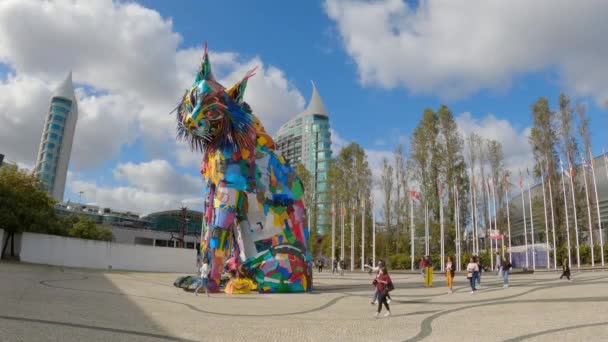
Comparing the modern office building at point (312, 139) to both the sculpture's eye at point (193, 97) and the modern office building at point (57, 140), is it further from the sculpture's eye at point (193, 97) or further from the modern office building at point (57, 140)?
the sculpture's eye at point (193, 97)

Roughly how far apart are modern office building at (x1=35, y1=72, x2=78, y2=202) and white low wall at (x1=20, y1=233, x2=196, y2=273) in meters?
65.8

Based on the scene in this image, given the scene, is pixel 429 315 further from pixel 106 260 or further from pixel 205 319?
pixel 106 260

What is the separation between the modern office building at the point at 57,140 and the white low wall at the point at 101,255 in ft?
216

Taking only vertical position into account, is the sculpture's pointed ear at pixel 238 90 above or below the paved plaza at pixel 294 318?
above

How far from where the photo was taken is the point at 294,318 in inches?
426

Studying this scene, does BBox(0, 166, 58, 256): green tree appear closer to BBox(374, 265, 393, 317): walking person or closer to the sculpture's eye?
the sculpture's eye

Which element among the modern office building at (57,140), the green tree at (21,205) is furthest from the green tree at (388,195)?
the modern office building at (57,140)

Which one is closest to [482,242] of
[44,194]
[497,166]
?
[497,166]

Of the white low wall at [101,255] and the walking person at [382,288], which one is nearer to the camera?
the walking person at [382,288]

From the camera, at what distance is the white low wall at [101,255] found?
35188 millimetres

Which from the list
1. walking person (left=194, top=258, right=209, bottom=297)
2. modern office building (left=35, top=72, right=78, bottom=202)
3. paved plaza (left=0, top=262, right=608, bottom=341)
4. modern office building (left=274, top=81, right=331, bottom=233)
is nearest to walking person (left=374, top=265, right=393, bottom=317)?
paved plaza (left=0, top=262, right=608, bottom=341)

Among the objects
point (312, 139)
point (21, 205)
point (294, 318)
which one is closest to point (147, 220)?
point (312, 139)

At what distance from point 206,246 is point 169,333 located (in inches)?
368

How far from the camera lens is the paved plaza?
7992mm
